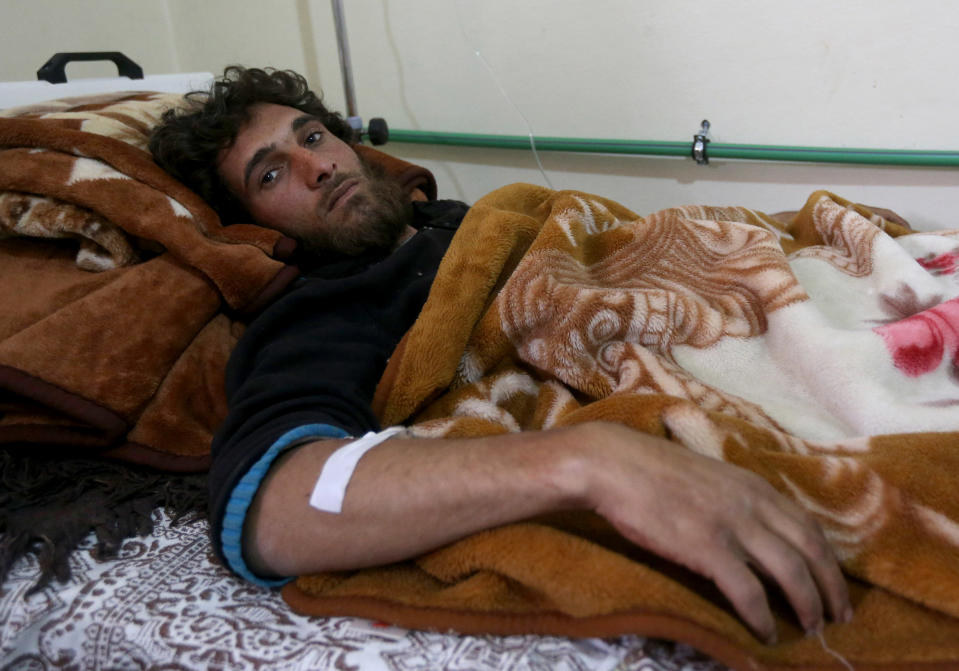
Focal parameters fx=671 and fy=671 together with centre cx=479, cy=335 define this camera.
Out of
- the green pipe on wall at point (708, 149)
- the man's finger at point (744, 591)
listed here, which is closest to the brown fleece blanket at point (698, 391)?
the man's finger at point (744, 591)

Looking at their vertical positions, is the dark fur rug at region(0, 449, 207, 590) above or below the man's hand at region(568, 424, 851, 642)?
below

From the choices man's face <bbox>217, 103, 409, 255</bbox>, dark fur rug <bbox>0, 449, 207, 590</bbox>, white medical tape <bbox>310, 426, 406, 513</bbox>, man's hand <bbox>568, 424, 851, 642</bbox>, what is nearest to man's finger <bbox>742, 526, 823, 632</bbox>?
man's hand <bbox>568, 424, 851, 642</bbox>

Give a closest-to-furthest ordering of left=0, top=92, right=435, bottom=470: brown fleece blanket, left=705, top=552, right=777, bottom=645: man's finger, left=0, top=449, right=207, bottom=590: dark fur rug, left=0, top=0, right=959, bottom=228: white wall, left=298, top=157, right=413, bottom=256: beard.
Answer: left=705, top=552, right=777, bottom=645: man's finger → left=0, top=449, right=207, bottom=590: dark fur rug → left=0, top=92, right=435, bottom=470: brown fleece blanket → left=298, top=157, right=413, bottom=256: beard → left=0, top=0, right=959, bottom=228: white wall

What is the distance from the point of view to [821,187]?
130 cm

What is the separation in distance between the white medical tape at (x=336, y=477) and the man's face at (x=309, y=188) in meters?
0.54

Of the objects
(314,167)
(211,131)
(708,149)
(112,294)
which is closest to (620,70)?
(708,149)

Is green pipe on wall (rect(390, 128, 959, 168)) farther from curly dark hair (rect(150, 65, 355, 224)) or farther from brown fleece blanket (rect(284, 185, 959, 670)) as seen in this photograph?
curly dark hair (rect(150, 65, 355, 224))

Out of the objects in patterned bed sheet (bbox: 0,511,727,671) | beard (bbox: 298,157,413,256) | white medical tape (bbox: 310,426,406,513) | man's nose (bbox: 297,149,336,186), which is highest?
man's nose (bbox: 297,149,336,186)

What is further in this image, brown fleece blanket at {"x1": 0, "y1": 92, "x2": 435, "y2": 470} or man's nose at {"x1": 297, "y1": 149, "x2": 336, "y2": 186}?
man's nose at {"x1": 297, "y1": 149, "x2": 336, "y2": 186}

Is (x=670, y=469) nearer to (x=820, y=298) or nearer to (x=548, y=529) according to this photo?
(x=548, y=529)

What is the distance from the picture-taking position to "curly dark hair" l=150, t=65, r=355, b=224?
1.15 metres

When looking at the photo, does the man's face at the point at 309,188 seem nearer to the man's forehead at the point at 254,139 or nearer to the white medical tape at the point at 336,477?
the man's forehead at the point at 254,139

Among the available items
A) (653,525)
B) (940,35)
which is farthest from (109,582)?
(940,35)

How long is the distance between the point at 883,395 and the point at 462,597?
48cm
